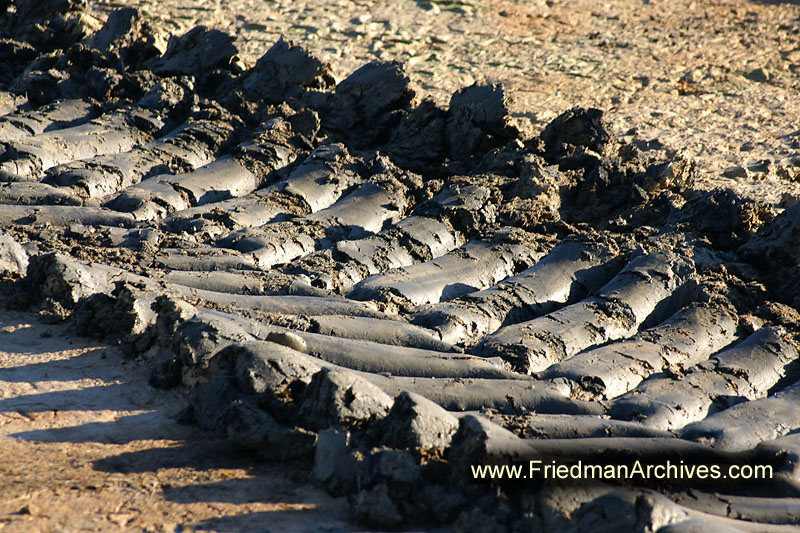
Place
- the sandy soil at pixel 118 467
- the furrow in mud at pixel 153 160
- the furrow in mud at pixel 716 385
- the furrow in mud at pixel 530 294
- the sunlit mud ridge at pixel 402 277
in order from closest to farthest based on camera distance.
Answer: the sandy soil at pixel 118 467
the sunlit mud ridge at pixel 402 277
the furrow in mud at pixel 716 385
the furrow in mud at pixel 530 294
the furrow in mud at pixel 153 160

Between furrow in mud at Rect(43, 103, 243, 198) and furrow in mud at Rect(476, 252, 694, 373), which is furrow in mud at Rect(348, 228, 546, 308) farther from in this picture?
furrow in mud at Rect(43, 103, 243, 198)

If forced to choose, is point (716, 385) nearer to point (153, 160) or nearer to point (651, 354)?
point (651, 354)

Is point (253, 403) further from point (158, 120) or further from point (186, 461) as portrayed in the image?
point (158, 120)

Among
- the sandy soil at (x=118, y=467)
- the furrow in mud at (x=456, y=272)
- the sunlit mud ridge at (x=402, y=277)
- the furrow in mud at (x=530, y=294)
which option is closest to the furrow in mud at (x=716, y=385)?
the sunlit mud ridge at (x=402, y=277)

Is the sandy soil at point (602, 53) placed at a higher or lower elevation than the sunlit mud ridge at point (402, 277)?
higher

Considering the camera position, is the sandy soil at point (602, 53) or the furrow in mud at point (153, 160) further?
the sandy soil at point (602, 53)

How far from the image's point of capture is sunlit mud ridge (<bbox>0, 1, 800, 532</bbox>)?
3.59 metres

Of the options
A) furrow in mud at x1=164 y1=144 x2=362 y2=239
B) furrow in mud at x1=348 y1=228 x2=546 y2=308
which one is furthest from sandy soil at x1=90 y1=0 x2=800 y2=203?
furrow in mud at x1=348 y1=228 x2=546 y2=308

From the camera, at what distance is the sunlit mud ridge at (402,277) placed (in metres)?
3.59

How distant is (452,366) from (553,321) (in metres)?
0.97

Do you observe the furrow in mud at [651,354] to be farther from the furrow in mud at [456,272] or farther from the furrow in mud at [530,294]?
the furrow in mud at [456,272]

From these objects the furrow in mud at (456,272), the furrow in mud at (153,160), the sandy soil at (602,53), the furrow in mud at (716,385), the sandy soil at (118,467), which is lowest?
the sandy soil at (118,467)

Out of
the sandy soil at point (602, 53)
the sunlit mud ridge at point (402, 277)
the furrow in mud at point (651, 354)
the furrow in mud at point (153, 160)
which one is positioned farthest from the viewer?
the sandy soil at point (602, 53)

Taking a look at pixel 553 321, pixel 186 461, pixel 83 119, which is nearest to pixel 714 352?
pixel 553 321
